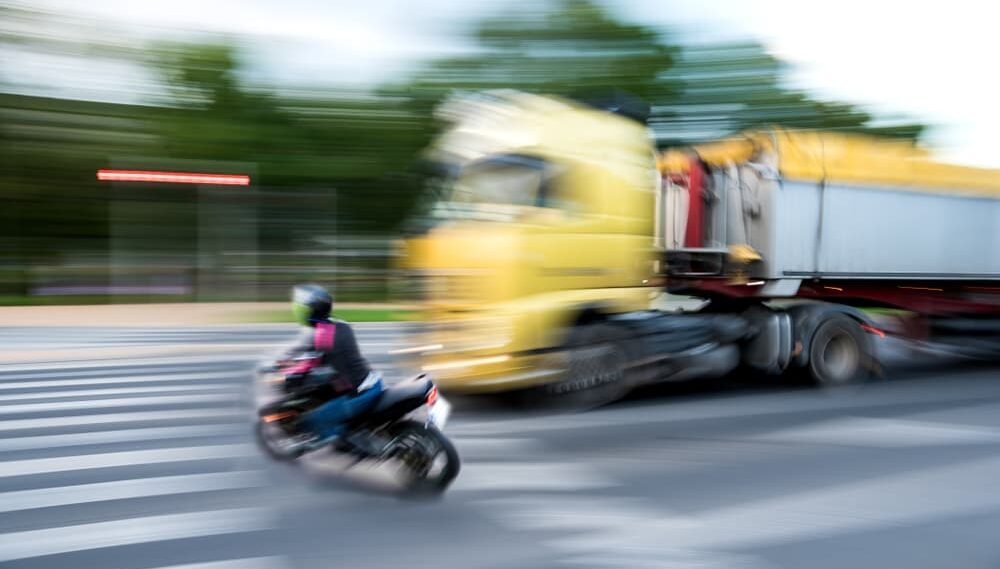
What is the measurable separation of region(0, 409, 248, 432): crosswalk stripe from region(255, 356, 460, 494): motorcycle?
3.18 meters

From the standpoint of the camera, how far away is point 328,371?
536 cm

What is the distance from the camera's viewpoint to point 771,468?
6.18 m

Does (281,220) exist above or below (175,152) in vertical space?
below

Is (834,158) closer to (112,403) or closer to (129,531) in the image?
(129,531)

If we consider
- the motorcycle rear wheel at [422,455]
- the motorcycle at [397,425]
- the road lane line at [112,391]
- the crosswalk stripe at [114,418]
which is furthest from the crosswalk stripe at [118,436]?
the motorcycle rear wheel at [422,455]

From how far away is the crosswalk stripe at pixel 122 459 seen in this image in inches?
242

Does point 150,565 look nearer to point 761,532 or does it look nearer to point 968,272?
point 761,532

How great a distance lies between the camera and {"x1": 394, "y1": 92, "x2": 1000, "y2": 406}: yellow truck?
7793 millimetres

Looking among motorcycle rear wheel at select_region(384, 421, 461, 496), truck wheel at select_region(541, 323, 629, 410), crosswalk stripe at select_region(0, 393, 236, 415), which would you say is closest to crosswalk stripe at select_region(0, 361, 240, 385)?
crosswalk stripe at select_region(0, 393, 236, 415)

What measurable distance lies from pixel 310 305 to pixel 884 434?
5001 millimetres

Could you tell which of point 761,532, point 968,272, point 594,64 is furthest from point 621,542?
point 594,64

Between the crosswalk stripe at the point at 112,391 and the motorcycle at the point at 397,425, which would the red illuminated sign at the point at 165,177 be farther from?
the motorcycle at the point at 397,425

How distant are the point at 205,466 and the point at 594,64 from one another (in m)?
23.1

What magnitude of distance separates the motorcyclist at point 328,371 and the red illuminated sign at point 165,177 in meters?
20.0
